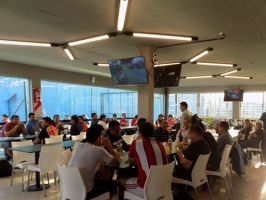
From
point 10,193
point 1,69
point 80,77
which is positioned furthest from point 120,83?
point 80,77

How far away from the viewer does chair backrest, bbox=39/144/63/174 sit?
423cm

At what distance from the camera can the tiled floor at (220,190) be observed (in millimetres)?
4289

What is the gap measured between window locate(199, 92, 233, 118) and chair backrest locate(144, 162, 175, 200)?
13.6 meters

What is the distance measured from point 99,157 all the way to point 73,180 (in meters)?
0.36

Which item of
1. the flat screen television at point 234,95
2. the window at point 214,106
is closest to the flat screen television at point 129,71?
the flat screen television at point 234,95

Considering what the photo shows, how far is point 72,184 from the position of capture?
9.11ft

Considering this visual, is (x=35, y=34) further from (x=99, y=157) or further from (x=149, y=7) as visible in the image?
(x=99, y=157)

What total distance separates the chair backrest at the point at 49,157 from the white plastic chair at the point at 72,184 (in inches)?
56.0

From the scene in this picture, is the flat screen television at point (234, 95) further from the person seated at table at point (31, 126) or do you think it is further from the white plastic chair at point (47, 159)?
the white plastic chair at point (47, 159)

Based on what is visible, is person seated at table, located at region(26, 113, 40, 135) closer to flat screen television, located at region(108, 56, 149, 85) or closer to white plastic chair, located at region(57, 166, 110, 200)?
flat screen television, located at region(108, 56, 149, 85)

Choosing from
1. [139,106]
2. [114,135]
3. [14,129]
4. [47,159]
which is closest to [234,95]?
[139,106]

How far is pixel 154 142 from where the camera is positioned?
9.88ft

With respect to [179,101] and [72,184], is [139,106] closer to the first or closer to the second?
[72,184]

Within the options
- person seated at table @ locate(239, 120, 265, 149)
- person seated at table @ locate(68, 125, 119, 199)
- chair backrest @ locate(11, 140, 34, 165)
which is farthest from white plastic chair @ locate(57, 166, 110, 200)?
person seated at table @ locate(239, 120, 265, 149)
